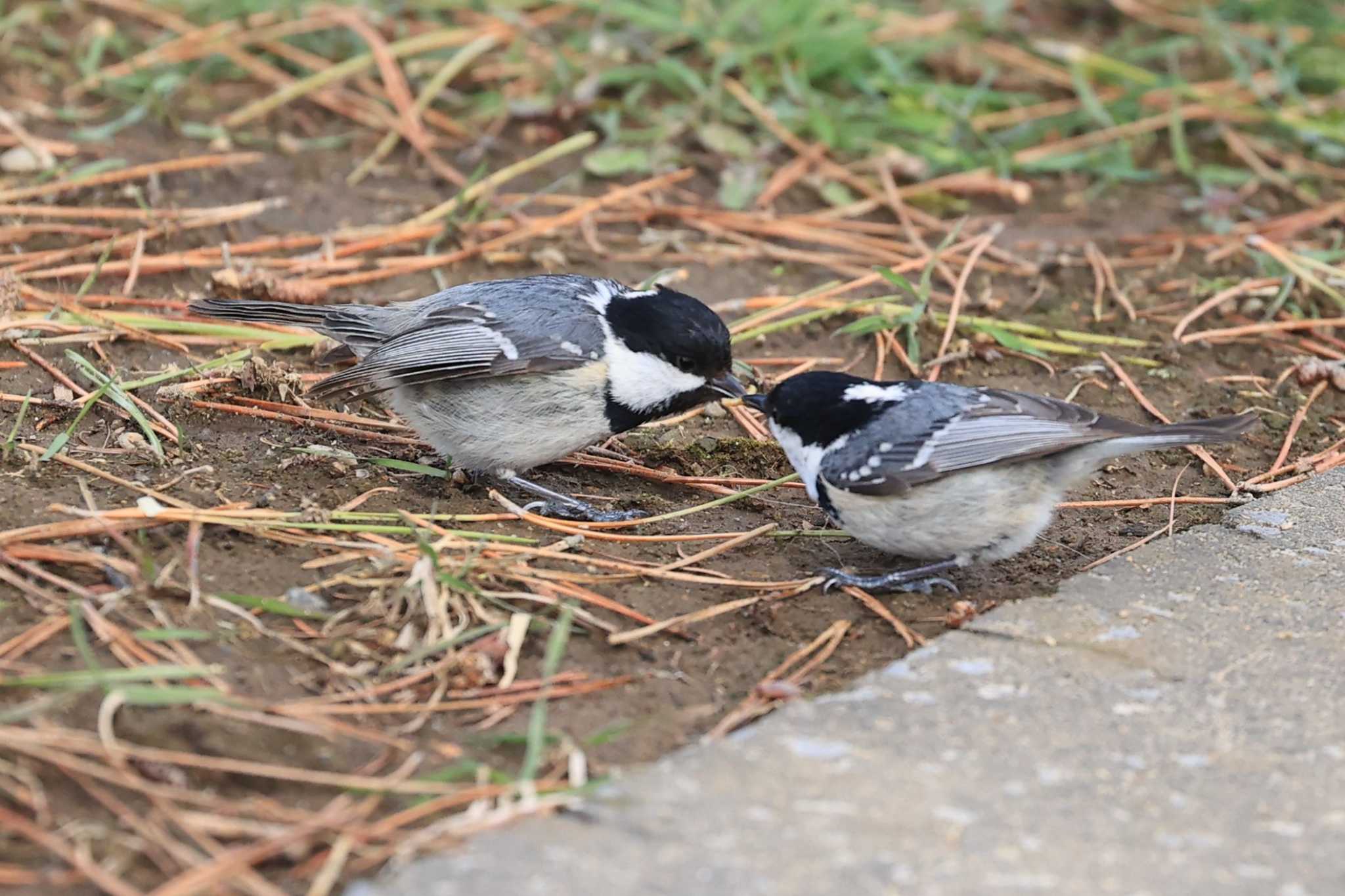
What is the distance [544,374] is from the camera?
14.2 feet

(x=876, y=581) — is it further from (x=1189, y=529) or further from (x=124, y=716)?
(x=124, y=716)

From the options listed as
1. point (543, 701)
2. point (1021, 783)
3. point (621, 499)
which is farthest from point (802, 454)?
point (1021, 783)

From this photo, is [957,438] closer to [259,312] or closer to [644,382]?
[644,382]

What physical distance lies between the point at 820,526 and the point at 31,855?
2428 millimetres

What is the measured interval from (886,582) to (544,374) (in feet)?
Result: 3.96

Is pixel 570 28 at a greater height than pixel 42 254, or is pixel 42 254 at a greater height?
pixel 570 28

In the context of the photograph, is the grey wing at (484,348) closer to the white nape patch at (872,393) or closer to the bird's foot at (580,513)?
the bird's foot at (580,513)

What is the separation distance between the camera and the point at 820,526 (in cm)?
430

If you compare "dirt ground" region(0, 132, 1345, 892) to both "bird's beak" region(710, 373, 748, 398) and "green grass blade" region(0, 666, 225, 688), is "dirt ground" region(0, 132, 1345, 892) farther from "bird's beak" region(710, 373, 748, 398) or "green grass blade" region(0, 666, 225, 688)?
"bird's beak" region(710, 373, 748, 398)

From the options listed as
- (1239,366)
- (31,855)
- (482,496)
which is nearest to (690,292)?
(482,496)

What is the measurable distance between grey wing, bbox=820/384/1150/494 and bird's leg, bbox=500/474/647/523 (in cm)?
65

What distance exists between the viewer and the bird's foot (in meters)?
4.24

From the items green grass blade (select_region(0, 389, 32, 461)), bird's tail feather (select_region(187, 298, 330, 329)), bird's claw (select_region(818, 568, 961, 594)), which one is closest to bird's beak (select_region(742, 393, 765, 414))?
bird's claw (select_region(818, 568, 961, 594))

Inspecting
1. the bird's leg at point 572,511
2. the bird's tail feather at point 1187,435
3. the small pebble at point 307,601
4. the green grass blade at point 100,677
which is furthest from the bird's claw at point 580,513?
the green grass blade at point 100,677
